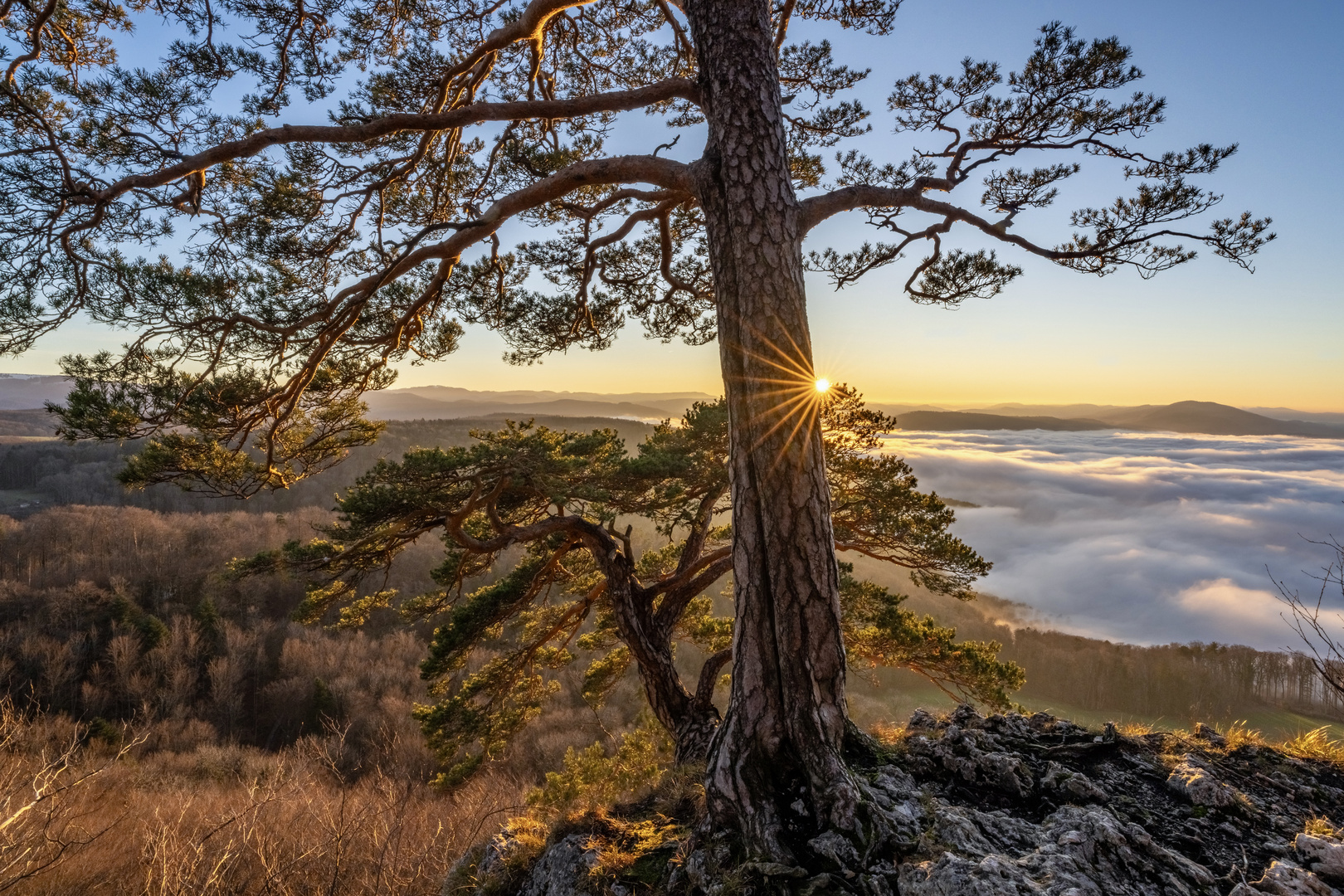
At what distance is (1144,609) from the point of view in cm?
9369

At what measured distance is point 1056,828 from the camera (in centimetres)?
274

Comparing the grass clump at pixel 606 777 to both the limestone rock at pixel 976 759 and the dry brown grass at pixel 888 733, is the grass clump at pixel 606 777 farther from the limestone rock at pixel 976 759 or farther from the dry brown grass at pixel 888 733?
the limestone rock at pixel 976 759

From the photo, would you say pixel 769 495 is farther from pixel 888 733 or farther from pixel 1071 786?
pixel 888 733

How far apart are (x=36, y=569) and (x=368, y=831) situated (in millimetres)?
52844

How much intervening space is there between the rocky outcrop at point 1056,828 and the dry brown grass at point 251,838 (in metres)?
1.94

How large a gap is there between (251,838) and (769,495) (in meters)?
5.78


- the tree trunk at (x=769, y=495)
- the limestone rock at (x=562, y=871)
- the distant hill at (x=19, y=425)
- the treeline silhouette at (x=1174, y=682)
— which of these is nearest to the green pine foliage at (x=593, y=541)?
the tree trunk at (x=769, y=495)

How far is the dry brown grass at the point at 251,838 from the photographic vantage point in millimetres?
3922

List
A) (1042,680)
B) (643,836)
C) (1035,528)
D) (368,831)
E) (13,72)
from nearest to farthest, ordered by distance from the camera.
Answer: (643,836)
(13,72)
(368,831)
(1042,680)
(1035,528)

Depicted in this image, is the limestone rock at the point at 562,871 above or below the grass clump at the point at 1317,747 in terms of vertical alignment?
below

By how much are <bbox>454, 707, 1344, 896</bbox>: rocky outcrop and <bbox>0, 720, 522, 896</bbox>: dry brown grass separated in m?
1.94

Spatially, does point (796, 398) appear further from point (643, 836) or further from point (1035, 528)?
point (1035, 528)

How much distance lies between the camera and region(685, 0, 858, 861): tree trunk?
267 centimetres

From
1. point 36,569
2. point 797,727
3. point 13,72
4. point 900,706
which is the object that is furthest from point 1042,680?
point 36,569
